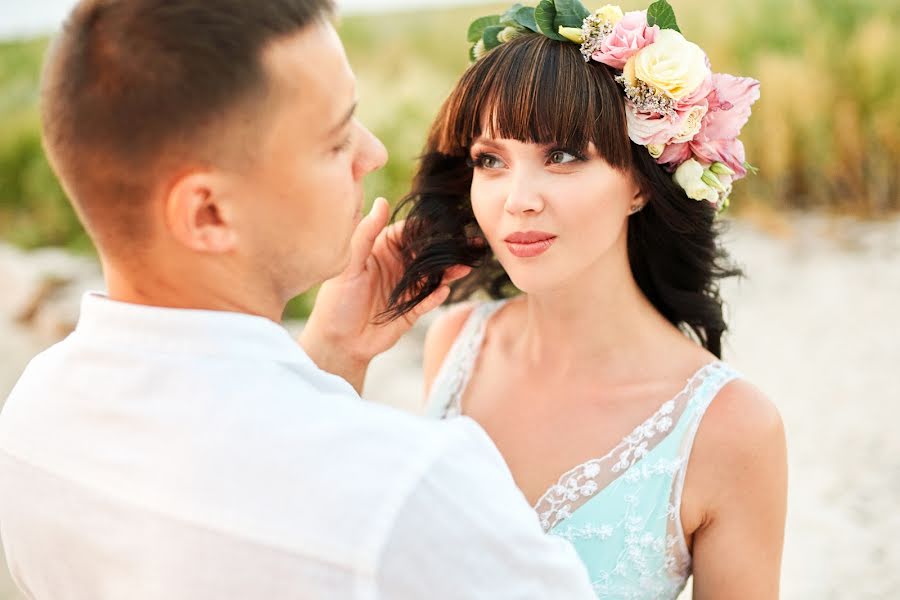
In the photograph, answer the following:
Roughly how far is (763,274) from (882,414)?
64.8 inches

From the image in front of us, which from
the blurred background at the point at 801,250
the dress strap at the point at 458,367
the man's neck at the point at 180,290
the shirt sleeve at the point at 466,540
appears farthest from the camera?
the blurred background at the point at 801,250

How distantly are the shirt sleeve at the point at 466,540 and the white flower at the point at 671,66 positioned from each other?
4.24 ft

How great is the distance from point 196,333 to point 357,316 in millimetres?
1176

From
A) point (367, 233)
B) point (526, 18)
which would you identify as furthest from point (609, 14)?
point (367, 233)

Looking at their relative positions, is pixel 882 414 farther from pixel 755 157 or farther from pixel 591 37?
pixel 591 37

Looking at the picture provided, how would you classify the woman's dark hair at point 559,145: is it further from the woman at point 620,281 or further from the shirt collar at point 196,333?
the shirt collar at point 196,333

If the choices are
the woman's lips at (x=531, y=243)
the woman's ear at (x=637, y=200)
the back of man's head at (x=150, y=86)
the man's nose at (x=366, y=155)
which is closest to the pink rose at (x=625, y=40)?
the woman's ear at (x=637, y=200)

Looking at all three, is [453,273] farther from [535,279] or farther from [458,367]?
[535,279]

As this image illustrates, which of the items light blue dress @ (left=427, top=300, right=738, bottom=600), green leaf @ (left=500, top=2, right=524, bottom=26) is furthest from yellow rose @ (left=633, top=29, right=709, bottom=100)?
light blue dress @ (left=427, top=300, right=738, bottom=600)

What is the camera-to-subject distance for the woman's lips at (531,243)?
2303 mm

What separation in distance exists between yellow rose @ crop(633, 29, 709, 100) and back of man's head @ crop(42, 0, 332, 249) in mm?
1131

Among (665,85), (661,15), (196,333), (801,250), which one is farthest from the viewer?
(801,250)

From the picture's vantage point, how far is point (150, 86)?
122cm

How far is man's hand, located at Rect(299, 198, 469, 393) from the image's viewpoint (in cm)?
236
